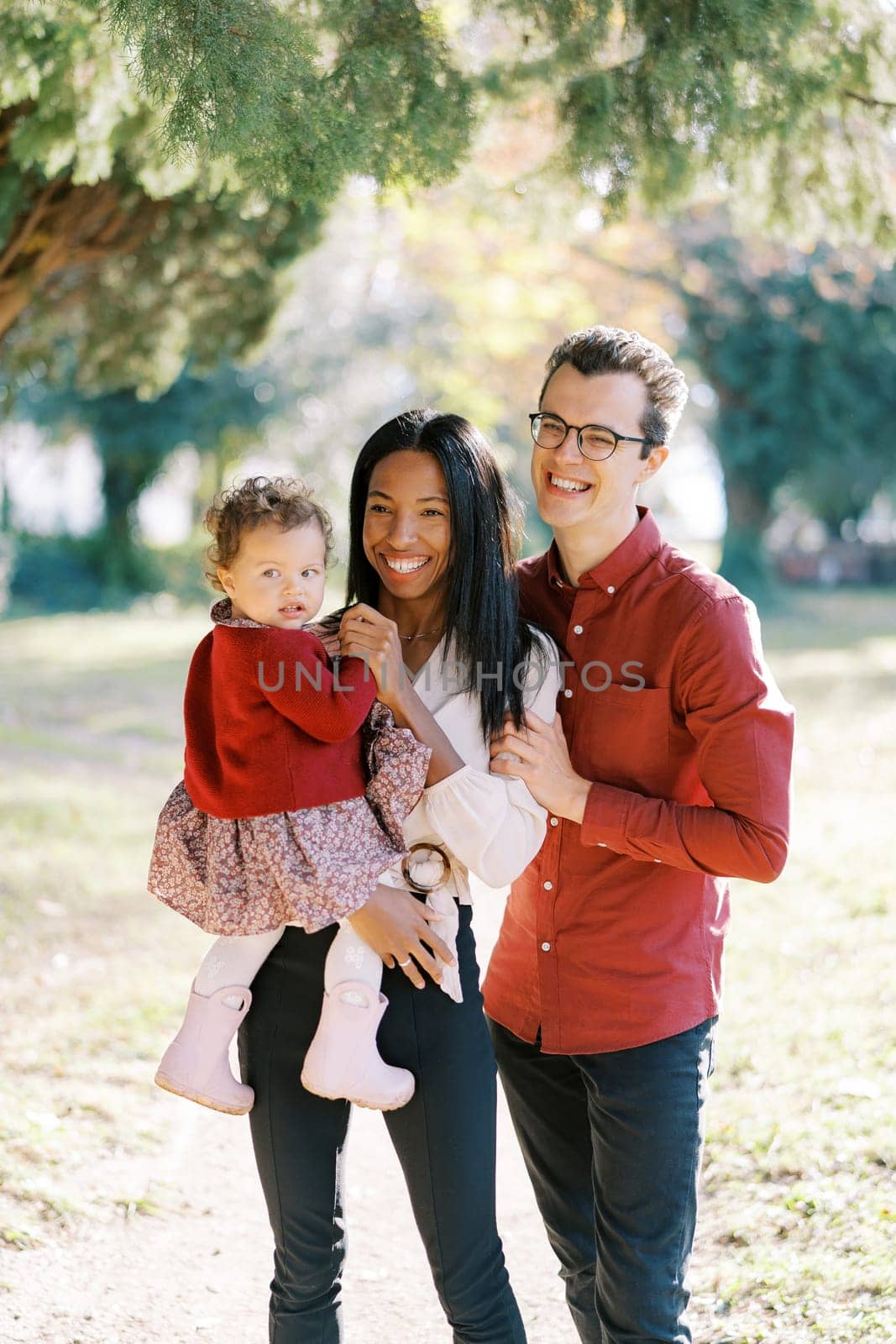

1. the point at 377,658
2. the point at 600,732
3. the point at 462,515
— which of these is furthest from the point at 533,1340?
the point at 462,515

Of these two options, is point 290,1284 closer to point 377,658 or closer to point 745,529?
point 377,658

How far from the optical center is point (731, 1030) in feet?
17.0

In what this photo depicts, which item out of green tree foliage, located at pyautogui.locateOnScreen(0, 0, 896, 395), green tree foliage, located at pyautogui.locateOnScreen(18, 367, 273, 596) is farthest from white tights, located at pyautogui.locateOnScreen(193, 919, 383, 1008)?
green tree foliage, located at pyautogui.locateOnScreen(18, 367, 273, 596)

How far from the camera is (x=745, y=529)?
23047 millimetres

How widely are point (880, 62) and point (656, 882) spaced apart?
2.52 metres

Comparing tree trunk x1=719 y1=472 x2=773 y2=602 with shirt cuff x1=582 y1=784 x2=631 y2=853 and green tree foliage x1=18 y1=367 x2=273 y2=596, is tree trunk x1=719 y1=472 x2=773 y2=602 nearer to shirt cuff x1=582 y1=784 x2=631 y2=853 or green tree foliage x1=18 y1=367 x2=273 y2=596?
green tree foliage x1=18 y1=367 x2=273 y2=596

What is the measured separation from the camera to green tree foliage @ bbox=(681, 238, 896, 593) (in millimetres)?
21203

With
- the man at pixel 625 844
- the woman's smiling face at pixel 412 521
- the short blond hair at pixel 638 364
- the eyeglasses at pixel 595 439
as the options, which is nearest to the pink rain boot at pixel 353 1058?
the man at pixel 625 844

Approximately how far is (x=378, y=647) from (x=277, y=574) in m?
0.25

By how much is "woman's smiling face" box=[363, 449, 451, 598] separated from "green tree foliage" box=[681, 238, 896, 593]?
63.2 feet

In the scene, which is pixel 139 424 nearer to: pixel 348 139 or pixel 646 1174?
pixel 348 139

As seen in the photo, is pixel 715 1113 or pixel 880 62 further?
pixel 715 1113

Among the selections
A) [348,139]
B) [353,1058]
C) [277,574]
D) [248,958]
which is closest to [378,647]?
[277,574]

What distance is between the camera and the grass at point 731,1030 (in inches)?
140
